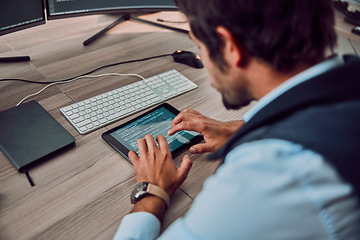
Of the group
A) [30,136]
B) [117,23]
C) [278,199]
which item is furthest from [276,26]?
[117,23]

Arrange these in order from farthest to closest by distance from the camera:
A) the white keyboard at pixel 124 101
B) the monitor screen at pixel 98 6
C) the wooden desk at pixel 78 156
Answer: the monitor screen at pixel 98 6 < the white keyboard at pixel 124 101 < the wooden desk at pixel 78 156

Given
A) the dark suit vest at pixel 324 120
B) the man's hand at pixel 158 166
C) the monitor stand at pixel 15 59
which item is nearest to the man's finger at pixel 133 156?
the man's hand at pixel 158 166

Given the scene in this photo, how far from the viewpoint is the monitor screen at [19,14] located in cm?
98

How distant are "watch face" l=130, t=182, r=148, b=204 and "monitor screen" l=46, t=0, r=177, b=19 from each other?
852 mm

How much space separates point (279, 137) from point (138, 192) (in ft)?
1.16

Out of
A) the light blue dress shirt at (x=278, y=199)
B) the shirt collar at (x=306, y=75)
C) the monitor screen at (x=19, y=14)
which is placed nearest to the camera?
the light blue dress shirt at (x=278, y=199)

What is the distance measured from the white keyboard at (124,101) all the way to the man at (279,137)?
11.3 inches

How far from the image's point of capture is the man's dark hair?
19.9 inches

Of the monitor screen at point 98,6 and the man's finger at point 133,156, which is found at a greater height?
the monitor screen at point 98,6

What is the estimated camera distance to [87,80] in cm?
102

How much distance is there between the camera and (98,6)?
127cm

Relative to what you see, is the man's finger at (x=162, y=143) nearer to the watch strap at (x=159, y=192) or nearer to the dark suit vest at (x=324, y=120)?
the watch strap at (x=159, y=192)

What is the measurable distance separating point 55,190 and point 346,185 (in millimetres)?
571

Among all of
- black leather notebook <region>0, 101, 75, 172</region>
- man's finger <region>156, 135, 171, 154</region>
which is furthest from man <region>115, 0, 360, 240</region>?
black leather notebook <region>0, 101, 75, 172</region>
